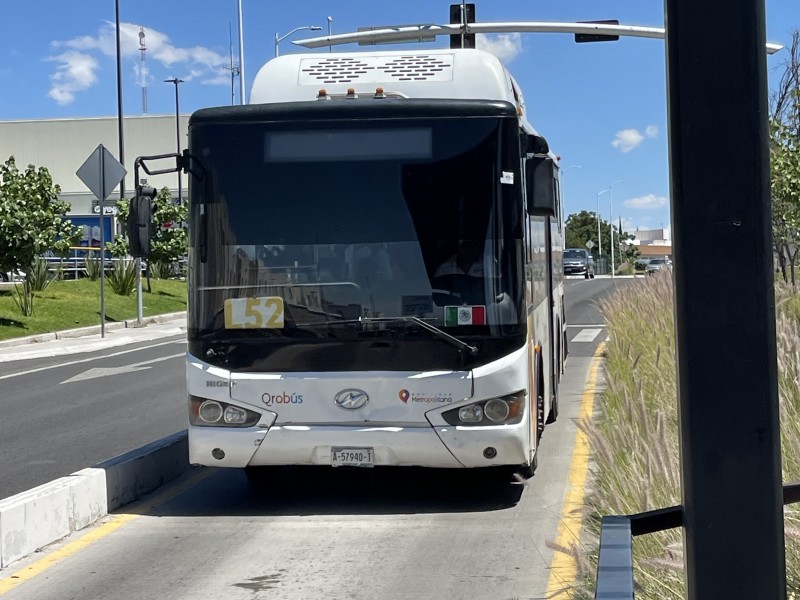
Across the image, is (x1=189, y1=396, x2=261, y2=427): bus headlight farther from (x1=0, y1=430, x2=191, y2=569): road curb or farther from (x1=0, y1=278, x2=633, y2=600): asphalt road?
(x1=0, y1=430, x2=191, y2=569): road curb

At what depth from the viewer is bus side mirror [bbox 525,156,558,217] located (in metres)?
7.82

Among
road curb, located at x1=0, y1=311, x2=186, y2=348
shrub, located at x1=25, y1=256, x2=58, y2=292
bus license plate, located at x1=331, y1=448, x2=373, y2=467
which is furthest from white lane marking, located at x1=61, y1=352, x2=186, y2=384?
shrub, located at x1=25, y1=256, x2=58, y2=292

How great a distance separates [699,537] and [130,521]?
644cm

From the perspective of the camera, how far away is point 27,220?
87.0 ft

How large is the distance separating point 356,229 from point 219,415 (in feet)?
5.26

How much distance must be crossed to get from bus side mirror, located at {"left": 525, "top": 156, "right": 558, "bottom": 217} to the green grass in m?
19.1

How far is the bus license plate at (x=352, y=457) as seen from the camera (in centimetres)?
778

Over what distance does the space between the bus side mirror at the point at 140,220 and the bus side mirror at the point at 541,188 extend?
8.87 ft

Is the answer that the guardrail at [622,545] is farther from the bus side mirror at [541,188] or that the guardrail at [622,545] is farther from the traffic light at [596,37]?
the traffic light at [596,37]

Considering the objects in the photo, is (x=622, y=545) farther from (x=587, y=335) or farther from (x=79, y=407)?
(x=587, y=335)

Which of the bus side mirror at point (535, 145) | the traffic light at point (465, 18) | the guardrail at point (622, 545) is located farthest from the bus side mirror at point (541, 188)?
the traffic light at point (465, 18)

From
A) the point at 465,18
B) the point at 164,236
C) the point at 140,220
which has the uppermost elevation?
the point at 465,18

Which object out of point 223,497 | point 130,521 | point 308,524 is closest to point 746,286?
point 308,524

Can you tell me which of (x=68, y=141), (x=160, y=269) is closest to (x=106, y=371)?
(x=160, y=269)
